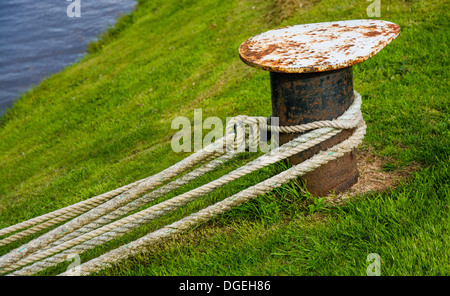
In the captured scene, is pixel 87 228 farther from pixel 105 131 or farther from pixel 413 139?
pixel 105 131

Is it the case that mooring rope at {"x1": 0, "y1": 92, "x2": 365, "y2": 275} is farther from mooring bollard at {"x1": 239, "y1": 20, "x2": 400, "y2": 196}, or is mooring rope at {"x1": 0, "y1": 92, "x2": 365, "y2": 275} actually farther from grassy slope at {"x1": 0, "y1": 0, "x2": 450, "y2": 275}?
grassy slope at {"x1": 0, "y1": 0, "x2": 450, "y2": 275}

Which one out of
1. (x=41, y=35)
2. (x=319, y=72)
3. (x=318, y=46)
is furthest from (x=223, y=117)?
(x=41, y=35)

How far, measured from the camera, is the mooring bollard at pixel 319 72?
2520 millimetres

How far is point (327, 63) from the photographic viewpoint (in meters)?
2.44

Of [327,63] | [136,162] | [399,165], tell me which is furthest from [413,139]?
[136,162]

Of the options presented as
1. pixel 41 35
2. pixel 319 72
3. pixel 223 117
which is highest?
pixel 319 72

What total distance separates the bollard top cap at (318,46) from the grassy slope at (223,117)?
3.24ft

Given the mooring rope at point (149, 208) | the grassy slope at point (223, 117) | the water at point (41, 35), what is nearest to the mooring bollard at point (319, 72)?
the mooring rope at point (149, 208)

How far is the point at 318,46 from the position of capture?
108 inches

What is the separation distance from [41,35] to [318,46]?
44.8 ft

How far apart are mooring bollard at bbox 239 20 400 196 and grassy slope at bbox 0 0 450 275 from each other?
0.88ft

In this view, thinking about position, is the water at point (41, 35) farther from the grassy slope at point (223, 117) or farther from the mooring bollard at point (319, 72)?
the mooring bollard at point (319, 72)

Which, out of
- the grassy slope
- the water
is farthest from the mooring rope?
the water

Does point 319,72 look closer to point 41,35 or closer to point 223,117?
point 223,117
